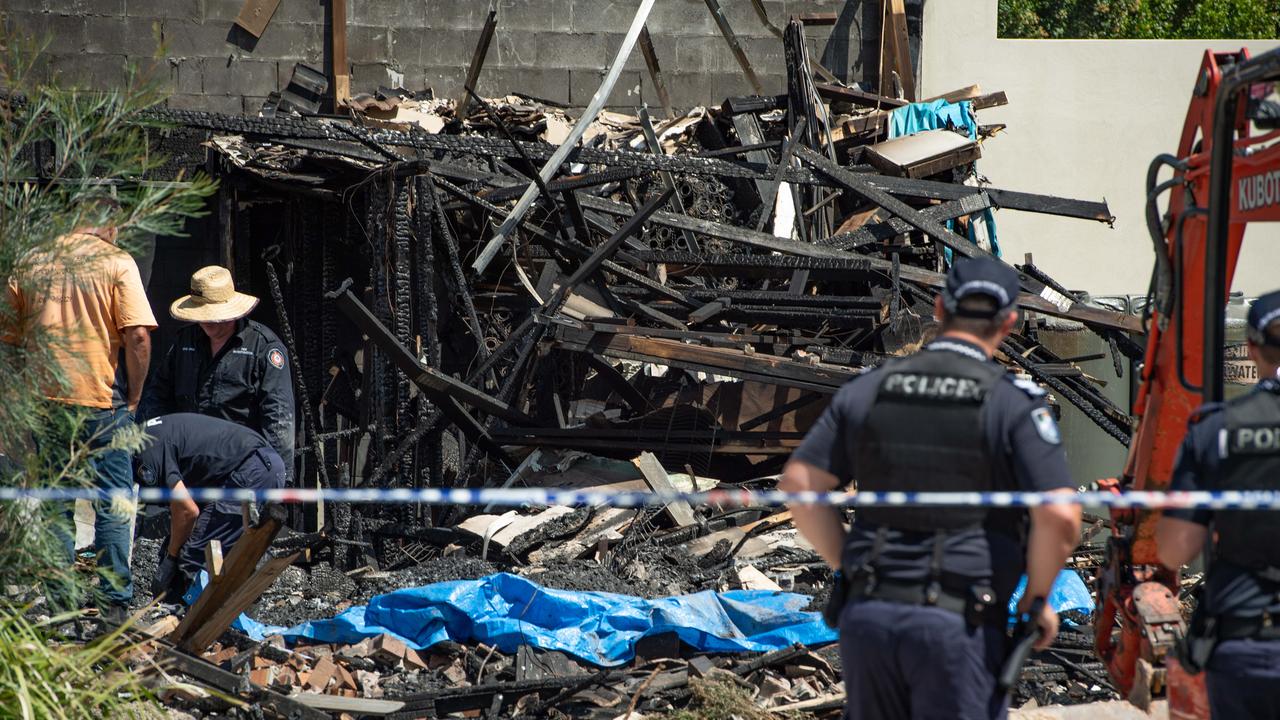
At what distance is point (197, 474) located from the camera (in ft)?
21.5

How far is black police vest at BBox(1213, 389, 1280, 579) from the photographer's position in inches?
126

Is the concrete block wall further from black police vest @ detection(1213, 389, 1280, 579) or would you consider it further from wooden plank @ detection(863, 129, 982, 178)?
black police vest @ detection(1213, 389, 1280, 579)

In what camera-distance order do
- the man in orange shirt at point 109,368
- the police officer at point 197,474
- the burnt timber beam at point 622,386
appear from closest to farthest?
the man in orange shirt at point 109,368, the police officer at point 197,474, the burnt timber beam at point 622,386

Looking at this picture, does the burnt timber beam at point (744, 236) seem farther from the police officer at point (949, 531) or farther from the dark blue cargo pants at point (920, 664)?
the dark blue cargo pants at point (920, 664)

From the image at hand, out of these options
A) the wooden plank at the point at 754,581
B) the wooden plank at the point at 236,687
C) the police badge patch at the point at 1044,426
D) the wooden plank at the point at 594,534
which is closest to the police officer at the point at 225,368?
the wooden plank at the point at 594,534

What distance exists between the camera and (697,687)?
5.45 m

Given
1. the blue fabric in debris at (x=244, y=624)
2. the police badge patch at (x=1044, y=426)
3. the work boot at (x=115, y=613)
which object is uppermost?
the police badge patch at (x=1044, y=426)

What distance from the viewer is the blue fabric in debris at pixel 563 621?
6090 mm

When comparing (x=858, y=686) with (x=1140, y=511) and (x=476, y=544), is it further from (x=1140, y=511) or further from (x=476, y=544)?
(x=476, y=544)

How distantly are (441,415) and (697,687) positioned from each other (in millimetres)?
3269

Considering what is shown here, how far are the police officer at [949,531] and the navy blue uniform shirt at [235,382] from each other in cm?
428

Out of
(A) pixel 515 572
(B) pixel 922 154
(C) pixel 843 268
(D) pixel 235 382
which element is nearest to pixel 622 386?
(C) pixel 843 268

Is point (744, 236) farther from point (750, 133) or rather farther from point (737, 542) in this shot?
point (750, 133)

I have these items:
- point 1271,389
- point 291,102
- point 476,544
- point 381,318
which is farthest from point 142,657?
point 291,102
